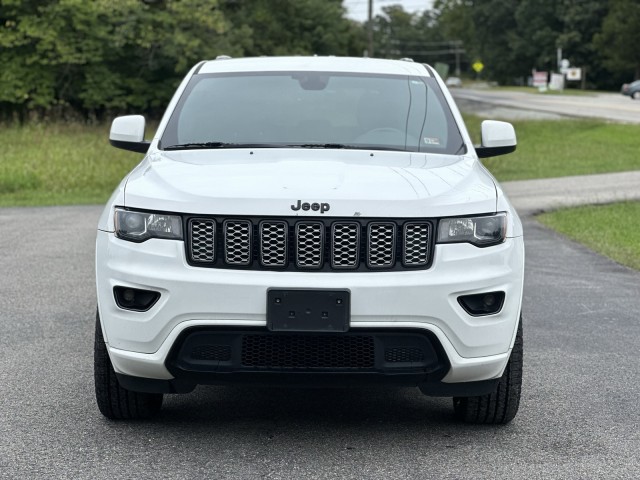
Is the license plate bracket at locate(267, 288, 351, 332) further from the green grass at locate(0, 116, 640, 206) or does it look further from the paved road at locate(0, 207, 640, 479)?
the green grass at locate(0, 116, 640, 206)

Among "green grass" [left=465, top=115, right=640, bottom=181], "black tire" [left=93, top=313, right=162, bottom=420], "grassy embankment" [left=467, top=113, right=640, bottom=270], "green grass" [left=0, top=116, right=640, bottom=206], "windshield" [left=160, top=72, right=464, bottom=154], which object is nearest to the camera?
"black tire" [left=93, top=313, right=162, bottom=420]

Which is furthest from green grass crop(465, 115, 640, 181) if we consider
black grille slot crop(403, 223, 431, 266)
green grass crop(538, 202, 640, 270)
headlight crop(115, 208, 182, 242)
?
headlight crop(115, 208, 182, 242)

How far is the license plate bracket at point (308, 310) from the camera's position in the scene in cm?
448

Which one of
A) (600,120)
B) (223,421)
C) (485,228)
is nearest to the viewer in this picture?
(485,228)

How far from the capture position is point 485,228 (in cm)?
475

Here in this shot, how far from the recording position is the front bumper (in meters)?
4.51

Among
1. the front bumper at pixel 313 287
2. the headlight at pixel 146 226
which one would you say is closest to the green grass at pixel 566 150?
the front bumper at pixel 313 287

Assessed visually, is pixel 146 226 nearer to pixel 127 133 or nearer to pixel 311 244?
pixel 311 244

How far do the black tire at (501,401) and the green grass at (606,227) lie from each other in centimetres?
593

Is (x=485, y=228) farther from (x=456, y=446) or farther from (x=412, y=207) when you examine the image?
(x=456, y=446)

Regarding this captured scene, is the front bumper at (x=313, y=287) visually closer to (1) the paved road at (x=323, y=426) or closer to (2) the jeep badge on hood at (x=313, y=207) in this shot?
(2) the jeep badge on hood at (x=313, y=207)

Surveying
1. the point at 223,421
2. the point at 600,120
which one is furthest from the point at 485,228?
the point at 600,120

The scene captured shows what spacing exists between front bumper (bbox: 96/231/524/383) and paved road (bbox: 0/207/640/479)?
1.19 feet

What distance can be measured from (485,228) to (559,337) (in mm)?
2792
